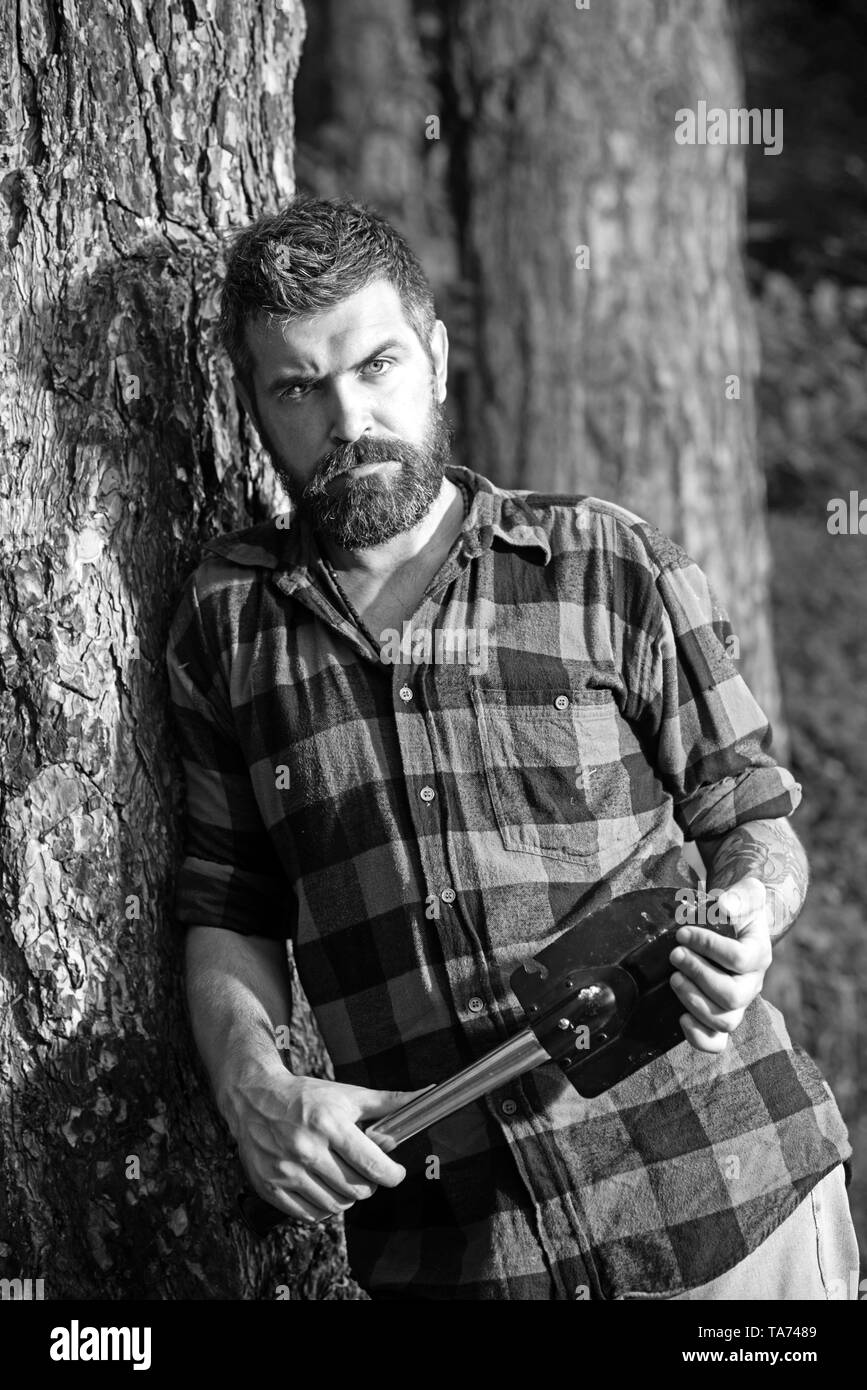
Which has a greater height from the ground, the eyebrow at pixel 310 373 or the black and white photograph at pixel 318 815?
the eyebrow at pixel 310 373

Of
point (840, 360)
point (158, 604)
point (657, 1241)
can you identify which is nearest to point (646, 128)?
point (840, 360)

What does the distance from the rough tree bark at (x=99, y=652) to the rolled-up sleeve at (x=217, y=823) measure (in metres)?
0.10

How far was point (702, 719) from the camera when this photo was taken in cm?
237

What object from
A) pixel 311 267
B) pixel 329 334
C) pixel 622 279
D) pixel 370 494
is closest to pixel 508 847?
pixel 370 494

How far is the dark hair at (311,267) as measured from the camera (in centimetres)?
241

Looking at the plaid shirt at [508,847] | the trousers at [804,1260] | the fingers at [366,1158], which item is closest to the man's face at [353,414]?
the plaid shirt at [508,847]

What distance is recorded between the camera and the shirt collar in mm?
2456

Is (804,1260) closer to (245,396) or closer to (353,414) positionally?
(353,414)

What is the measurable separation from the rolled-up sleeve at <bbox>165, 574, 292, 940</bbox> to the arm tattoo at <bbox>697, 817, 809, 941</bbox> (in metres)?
0.76

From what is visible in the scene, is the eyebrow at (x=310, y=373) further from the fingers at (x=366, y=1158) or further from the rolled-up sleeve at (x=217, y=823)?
the fingers at (x=366, y=1158)

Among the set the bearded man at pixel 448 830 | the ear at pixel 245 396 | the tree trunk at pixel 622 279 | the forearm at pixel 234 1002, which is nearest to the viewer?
the bearded man at pixel 448 830

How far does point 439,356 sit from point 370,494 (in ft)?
1.30
